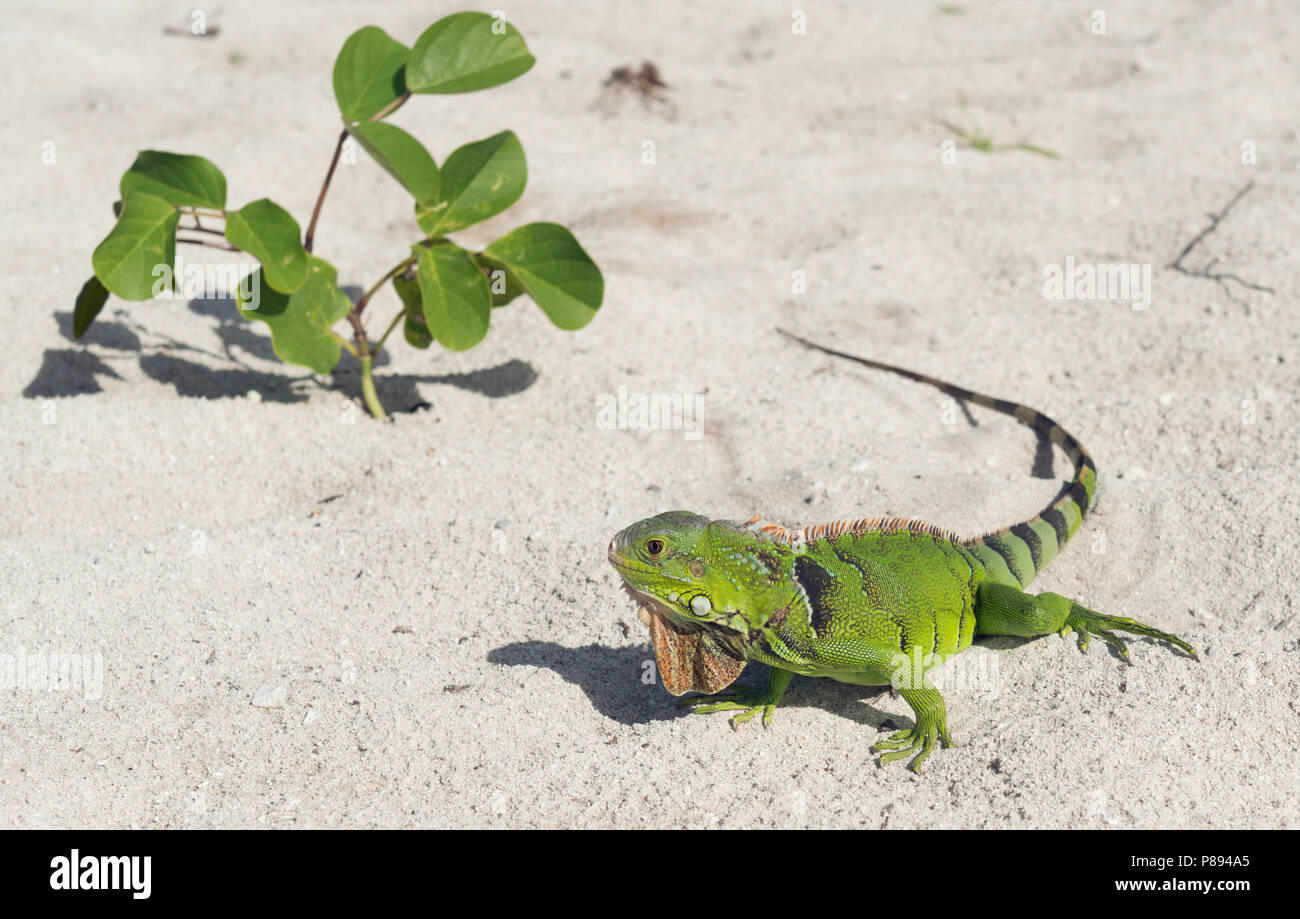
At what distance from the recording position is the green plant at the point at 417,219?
12.1 ft

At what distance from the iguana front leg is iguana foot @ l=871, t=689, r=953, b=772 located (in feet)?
0.93

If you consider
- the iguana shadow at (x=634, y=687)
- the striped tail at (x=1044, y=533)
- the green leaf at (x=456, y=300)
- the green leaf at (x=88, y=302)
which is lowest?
the iguana shadow at (x=634, y=687)

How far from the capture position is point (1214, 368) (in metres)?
4.55

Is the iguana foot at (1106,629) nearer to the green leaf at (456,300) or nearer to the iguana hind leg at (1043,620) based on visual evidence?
the iguana hind leg at (1043,620)

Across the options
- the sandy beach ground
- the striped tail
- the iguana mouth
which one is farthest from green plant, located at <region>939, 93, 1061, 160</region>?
the iguana mouth

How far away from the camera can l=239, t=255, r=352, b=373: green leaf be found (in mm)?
3916

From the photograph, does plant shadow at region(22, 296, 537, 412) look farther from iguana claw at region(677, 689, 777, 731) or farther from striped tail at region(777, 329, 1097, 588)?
striped tail at region(777, 329, 1097, 588)

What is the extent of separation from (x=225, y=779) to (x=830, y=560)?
5.20ft

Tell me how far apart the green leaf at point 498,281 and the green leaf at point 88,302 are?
134cm

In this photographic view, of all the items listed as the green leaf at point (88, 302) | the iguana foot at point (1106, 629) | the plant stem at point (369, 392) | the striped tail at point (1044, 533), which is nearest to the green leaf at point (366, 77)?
the plant stem at point (369, 392)

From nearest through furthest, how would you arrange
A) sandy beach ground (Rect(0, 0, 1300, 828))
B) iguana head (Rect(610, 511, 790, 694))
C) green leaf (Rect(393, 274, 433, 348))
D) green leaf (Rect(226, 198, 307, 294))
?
iguana head (Rect(610, 511, 790, 694)), sandy beach ground (Rect(0, 0, 1300, 828)), green leaf (Rect(226, 198, 307, 294)), green leaf (Rect(393, 274, 433, 348))
